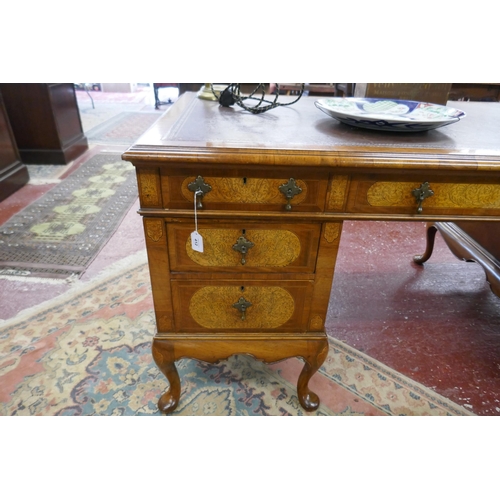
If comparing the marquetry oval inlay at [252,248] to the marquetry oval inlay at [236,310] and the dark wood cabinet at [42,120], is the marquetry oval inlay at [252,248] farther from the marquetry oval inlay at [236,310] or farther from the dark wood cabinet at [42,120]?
the dark wood cabinet at [42,120]

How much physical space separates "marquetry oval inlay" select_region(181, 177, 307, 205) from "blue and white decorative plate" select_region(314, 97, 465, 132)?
27 centimetres

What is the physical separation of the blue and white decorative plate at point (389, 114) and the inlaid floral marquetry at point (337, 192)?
20cm

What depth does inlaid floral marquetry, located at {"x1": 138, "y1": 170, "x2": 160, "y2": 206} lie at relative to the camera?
0.74 m

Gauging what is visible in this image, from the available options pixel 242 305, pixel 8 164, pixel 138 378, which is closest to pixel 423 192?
pixel 242 305

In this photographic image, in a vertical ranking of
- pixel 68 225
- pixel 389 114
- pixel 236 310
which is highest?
pixel 389 114

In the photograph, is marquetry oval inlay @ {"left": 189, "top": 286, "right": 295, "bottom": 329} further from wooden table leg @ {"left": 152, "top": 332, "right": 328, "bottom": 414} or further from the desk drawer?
the desk drawer

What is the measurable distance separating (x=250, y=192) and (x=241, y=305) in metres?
0.31

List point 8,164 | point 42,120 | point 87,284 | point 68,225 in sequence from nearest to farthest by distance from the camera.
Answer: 1. point 87,284
2. point 68,225
3. point 8,164
4. point 42,120

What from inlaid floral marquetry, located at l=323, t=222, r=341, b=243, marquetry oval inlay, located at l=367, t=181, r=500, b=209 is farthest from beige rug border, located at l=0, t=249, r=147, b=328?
marquetry oval inlay, located at l=367, t=181, r=500, b=209

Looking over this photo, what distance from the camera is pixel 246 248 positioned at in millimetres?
838

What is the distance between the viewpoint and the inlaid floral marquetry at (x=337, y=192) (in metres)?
0.76

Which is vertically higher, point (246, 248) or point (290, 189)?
point (290, 189)

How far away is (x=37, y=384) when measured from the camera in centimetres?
121

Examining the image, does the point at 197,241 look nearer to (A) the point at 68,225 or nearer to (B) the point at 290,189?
(B) the point at 290,189
